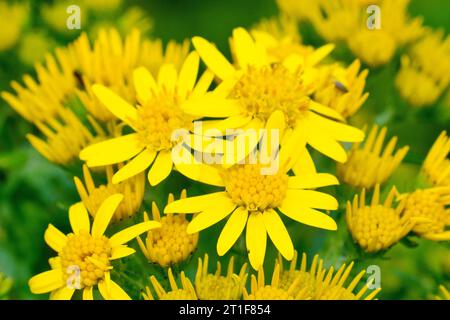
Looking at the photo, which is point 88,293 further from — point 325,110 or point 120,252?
point 325,110

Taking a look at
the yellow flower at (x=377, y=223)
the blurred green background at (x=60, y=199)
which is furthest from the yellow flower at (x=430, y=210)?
the blurred green background at (x=60, y=199)

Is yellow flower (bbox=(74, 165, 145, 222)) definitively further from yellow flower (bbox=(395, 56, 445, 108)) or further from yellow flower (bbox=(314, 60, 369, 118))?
yellow flower (bbox=(395, 56, 445, 108))

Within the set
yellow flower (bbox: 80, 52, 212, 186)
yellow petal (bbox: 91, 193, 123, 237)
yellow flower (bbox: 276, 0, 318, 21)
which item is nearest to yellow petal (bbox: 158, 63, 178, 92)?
yellow flower (bbox: 80, 52, 212, 186)

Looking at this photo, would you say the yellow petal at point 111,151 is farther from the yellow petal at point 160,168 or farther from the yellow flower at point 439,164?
the yellow flower at point 439,164

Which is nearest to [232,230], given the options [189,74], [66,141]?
[189,74]

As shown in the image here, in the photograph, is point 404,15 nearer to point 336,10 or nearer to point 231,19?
point 336,10

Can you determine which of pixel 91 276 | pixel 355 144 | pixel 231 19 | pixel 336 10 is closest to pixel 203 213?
pixel 91 276
